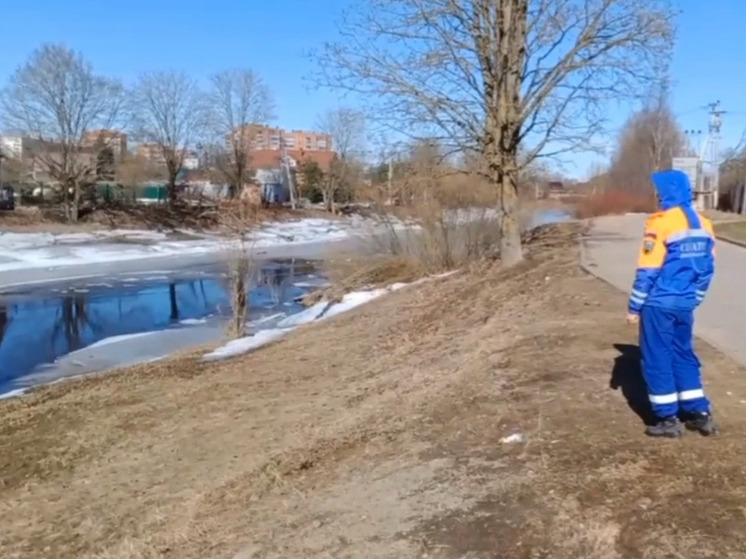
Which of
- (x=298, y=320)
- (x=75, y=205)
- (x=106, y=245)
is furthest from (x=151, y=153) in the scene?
(x=298, y=320)

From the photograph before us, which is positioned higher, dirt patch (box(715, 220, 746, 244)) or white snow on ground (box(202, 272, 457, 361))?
dirt patch (box(715, 220, 746, 244))

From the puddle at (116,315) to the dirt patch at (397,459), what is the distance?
5.41 metres

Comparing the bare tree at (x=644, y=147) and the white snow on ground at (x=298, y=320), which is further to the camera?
the bare tree at (x=644, y=147)

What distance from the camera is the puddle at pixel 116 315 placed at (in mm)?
17359

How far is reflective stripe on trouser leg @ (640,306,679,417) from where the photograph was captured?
18.3ft

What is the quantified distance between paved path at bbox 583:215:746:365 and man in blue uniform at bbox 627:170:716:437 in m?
2.48

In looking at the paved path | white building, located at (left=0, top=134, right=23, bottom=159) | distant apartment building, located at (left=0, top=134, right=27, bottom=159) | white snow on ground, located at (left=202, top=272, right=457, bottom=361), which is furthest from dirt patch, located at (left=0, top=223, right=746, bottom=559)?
white building, located at (left=0, top=134, right=23, bottom=159)

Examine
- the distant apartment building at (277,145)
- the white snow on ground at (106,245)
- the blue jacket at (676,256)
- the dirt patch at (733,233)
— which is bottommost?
the white snow on ground at (106,245)

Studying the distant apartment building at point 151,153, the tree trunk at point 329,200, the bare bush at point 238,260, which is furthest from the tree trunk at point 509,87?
the tree trunk at point 329,200

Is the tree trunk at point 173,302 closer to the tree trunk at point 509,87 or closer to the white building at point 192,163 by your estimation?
the tree trunk at point 509,87

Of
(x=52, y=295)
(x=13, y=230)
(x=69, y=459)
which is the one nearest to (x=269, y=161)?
(x=13, y=230)

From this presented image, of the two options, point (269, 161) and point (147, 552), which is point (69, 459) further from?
point (269, 161)

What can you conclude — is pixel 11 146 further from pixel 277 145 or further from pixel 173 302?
pixel 277 145

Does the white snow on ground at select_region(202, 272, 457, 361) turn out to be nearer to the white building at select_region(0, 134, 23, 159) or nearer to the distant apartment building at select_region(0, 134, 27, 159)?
the distant apartment building at select_region(0, 134, 27, 159)
